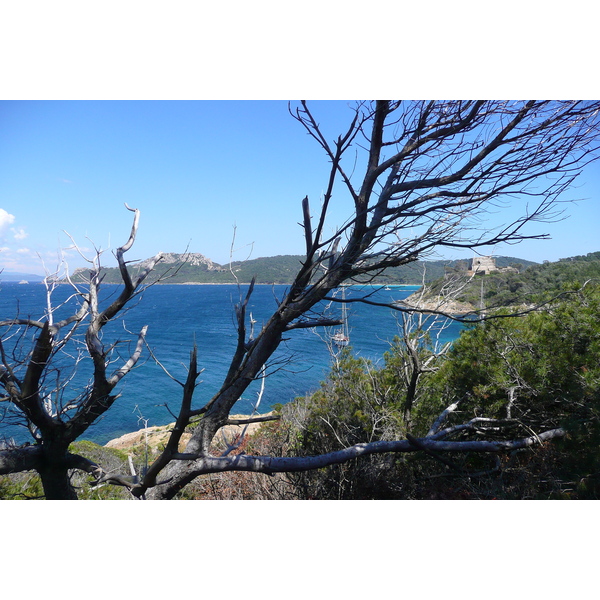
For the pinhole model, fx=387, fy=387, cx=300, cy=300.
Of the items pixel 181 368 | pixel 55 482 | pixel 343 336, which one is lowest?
pixel 181 368

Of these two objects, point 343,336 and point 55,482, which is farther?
point 343,336

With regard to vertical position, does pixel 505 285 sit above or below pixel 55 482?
above

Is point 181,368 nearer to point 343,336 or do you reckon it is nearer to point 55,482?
point 343,336

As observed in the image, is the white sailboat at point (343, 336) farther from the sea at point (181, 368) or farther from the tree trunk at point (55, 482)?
the tree trunk at point (55, 482)

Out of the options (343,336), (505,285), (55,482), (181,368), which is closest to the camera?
(55,482)

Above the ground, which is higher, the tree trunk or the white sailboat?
the white sailboat

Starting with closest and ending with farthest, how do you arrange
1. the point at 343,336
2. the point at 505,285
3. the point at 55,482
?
1. the point at 55,482
2. the point at 505,285
3. the point at 343,336

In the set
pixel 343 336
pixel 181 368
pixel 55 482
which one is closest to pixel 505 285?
pixel 343 336

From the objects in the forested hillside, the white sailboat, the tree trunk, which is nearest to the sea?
the white sailboat

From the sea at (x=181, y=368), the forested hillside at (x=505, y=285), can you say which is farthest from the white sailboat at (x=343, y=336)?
the forested hillside at (x=505, y=285)

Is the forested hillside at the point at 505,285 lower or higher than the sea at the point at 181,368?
higher

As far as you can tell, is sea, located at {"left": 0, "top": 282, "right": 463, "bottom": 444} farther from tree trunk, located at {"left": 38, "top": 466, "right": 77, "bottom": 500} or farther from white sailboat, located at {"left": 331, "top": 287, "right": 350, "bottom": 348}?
tree trunk, located at {"left": 38, "top": 466, "right": 77, "bottom": 500}
